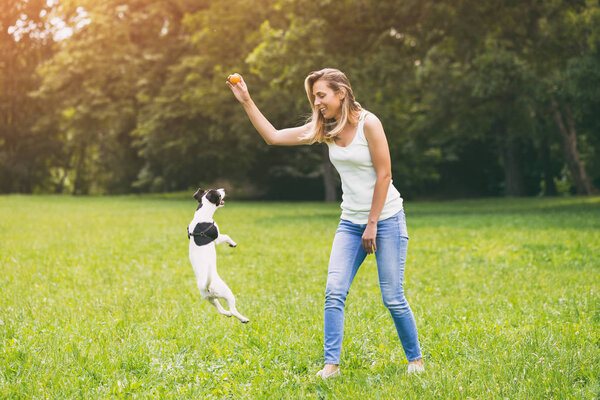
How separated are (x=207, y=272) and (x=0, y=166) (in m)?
55.5

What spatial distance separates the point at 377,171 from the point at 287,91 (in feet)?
84.0

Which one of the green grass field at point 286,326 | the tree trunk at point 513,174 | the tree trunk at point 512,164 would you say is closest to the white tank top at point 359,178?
the green grass field at point 286,326

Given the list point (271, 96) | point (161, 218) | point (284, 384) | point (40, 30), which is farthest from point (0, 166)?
point (284, 384)

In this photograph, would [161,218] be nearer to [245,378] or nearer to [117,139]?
[245,378]

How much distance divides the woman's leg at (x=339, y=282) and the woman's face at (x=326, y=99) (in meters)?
→ 0.87

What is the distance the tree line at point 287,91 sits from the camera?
75.5 feet

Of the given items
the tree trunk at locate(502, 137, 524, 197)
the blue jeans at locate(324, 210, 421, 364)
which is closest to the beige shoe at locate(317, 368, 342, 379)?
the blue jeans at locate(324, 210, 421, 364)

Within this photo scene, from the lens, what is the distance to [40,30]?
53375 millimetres

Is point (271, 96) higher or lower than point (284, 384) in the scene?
higher

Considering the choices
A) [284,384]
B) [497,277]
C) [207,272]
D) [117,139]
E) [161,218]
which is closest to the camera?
[207,272]

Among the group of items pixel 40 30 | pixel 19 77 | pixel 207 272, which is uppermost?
pixel 40 30

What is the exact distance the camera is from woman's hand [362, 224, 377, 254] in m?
4.62

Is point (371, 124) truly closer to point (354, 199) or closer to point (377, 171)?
point (377, 171)

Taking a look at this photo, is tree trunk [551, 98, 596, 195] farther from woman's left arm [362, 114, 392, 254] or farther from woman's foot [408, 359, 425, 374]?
woman's left arm [362, 114, 392, 254]
